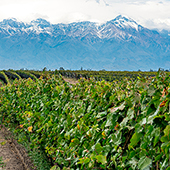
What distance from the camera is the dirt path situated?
575cm

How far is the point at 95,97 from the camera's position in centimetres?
361

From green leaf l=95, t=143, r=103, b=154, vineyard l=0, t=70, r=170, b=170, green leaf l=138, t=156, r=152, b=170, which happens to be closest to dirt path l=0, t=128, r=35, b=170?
vineyard l=0, t=70, r=170, b=170

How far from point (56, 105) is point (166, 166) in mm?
2918

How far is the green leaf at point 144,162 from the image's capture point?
7.20 feet

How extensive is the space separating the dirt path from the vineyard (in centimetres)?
39

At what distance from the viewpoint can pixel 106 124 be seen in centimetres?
294

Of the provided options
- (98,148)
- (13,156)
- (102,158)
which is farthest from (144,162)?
(13,156)

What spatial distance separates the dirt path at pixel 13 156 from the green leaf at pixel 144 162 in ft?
13.0

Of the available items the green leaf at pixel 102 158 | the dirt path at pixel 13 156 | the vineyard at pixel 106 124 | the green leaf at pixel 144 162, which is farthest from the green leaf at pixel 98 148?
the dirt path at pixel 13 156

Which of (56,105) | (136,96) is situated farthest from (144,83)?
(56,105)

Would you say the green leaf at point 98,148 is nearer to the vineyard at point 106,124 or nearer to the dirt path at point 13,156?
the vineyard at point 106,124

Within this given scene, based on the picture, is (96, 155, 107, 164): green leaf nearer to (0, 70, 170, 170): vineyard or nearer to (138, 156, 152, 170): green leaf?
(0, 70, 170, 170): vineyard

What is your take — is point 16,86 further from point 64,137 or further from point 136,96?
point 136,96

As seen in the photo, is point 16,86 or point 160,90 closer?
point 160,90
